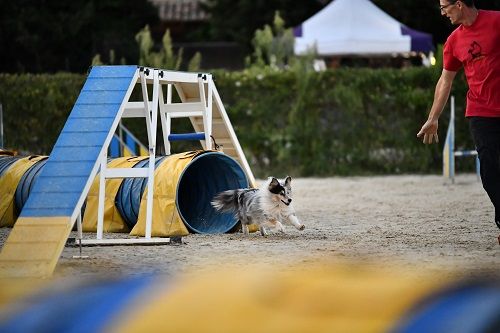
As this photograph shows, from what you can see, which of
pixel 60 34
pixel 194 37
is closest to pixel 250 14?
pixel 194 37

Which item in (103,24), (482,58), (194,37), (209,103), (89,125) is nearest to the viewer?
(482,58)

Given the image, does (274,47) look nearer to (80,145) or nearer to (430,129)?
(80,145)

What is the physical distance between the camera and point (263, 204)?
908 cm

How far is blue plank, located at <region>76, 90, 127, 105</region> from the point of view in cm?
855

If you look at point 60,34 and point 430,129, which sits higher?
point 60,34

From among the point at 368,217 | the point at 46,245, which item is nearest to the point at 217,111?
the point at 368,217

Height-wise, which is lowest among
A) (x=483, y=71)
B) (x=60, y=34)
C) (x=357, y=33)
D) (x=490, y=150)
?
(x=490, y=150)

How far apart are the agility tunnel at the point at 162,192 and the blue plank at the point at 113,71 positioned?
2.97ft

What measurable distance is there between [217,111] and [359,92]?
8060 millimetres

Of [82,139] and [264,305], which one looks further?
[82,139]

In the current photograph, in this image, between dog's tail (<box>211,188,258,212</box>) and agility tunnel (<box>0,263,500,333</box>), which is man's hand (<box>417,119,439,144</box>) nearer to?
dog's tail (<box>211,188,258,212</box>)

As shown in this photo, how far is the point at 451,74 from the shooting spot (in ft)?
25.5

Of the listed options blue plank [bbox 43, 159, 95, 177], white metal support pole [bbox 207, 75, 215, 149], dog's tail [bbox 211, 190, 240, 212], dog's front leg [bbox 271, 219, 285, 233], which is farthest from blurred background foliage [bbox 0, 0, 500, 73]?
blue plank [bbox 43, 159, 95, 177]

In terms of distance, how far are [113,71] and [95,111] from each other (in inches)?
23.0
